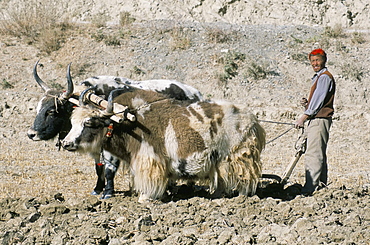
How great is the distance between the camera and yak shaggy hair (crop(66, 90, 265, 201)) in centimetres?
598

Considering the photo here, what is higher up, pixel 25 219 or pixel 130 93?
pixel 130 93

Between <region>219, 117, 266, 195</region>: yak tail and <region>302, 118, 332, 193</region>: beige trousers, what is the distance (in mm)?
738

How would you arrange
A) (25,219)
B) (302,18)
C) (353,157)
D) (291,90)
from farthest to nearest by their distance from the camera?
1. (302,18)
2. (291,90)
3. (353,157)
4. (25,219)

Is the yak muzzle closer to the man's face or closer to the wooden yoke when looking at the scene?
the wooden yoke

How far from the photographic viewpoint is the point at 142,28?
2167cm

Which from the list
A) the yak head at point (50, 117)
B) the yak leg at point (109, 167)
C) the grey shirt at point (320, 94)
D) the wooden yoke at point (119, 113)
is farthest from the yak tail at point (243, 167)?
the yak head at point (50, 117)

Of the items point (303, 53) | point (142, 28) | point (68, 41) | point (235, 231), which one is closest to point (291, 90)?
point (303, 53)

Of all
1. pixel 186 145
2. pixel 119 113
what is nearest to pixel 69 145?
pixel 119 113

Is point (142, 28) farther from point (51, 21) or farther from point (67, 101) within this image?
point (67, 101)

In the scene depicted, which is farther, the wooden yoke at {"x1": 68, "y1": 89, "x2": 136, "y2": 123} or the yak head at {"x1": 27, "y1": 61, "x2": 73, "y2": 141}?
the yak head at {"x1": 27, "y1": 61, "x2": 73, "y2": 141}

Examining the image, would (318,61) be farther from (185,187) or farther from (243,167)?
(185,187)

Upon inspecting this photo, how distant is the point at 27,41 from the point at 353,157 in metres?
15.1

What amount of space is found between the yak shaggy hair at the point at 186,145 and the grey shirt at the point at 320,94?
2.50ft

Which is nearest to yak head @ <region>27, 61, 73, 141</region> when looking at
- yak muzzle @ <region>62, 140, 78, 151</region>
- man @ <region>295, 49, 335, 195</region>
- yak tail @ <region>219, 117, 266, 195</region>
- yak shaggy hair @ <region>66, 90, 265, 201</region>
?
yak shaggy hair @ <region>66, 90, 265, 201</region>
